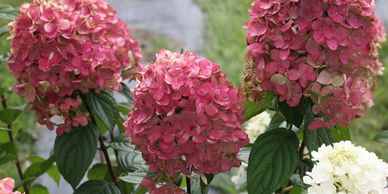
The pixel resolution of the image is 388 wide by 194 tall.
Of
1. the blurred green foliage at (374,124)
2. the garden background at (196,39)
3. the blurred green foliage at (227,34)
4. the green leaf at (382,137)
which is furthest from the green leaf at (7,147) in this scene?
the blurred green foliage at (227,34)

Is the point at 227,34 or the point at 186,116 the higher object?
the point at 227,34

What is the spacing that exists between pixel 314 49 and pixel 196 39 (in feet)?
12.1

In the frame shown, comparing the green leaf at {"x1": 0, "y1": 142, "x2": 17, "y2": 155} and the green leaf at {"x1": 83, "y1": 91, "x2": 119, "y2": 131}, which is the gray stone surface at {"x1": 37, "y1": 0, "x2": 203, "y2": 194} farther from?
the green leaf at {"x1": 83, "y1": 91, "x2": 119, "y2": 131}

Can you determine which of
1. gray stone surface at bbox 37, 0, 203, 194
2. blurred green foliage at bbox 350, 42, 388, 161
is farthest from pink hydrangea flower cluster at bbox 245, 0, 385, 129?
gray stone surface at bbox 37, 0, 203, 194

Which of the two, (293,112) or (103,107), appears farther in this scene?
(103,107)

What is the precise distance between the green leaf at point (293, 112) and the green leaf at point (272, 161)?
45 millimetres

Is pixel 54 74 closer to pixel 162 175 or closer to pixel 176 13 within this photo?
pixel 162 175

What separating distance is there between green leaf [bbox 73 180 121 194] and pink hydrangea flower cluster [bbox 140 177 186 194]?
29 centimetres

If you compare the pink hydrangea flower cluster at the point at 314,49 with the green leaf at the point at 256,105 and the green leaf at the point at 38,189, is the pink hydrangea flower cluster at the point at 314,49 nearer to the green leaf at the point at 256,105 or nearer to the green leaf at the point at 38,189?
the green leaf at the point at 256,105

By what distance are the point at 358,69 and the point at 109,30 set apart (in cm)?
61

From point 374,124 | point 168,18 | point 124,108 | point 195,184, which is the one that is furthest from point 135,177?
point 168,18

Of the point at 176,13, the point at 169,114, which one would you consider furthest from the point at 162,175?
the point at 176,13

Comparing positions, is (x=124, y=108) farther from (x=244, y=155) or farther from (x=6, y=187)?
(x=6, y=187)

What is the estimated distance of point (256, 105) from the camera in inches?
58.8
